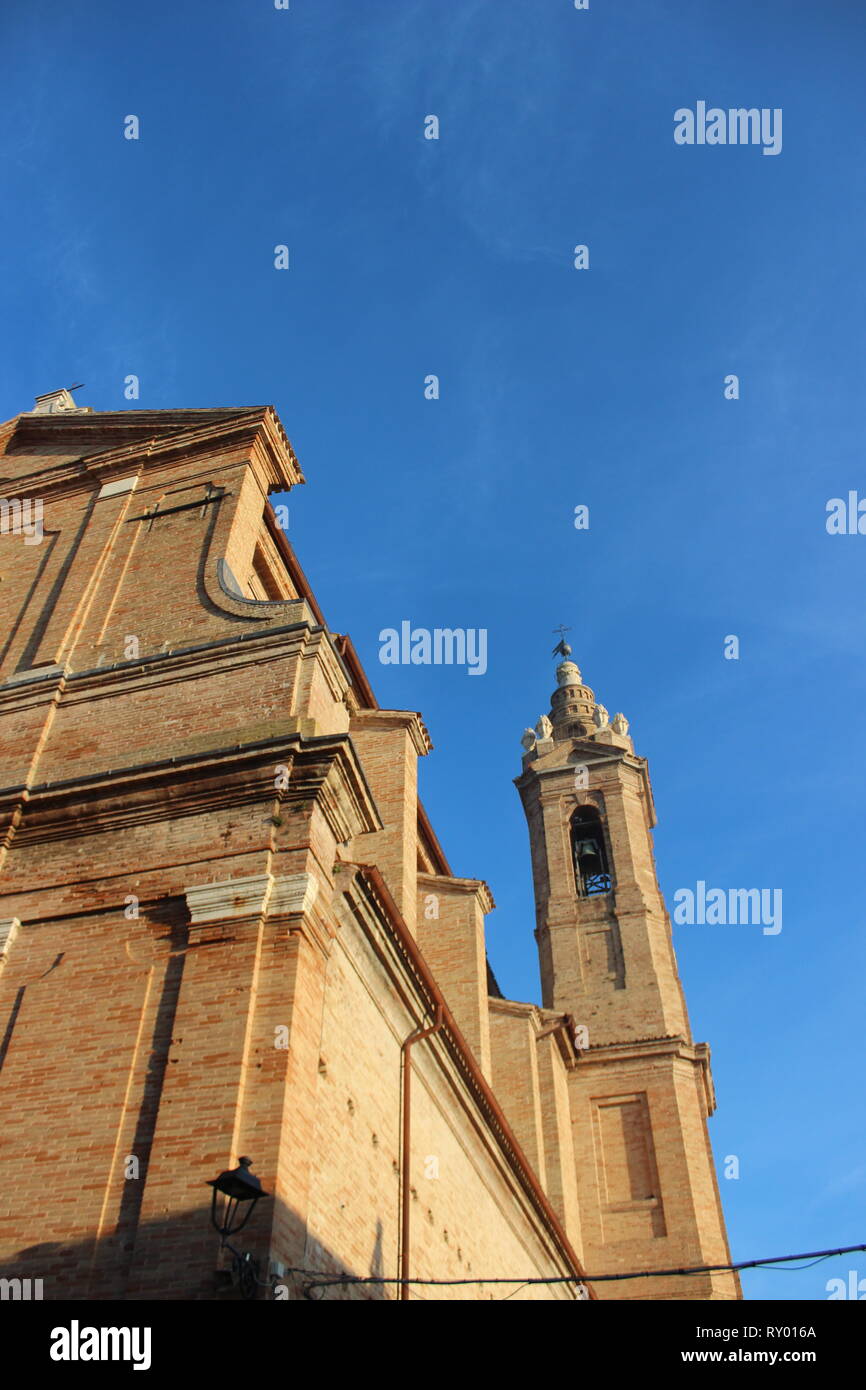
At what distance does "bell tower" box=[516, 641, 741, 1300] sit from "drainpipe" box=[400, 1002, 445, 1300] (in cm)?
1222

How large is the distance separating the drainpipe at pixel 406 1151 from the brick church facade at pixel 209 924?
31mm

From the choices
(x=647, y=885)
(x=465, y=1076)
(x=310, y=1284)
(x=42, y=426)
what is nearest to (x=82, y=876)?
(x=310, y=1284)

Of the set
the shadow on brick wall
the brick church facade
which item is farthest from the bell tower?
the shadow on brick wall

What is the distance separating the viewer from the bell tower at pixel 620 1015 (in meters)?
21.2

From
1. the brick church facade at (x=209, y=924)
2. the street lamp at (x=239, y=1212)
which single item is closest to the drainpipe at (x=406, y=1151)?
the brick church facade at (x=209, y=924)

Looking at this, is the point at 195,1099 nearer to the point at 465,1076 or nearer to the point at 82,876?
the point at 82,876

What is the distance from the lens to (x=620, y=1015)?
24.5m

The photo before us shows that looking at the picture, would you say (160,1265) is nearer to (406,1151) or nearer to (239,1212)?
(239,1212)

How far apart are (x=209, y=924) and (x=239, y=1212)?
2199 millimetres

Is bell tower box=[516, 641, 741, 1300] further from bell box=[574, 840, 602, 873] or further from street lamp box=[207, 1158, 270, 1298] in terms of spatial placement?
street lamp box=[207, 1158, 270, 1298]

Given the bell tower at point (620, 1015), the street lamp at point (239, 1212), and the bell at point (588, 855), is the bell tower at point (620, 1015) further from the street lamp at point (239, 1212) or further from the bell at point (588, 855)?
the street lamp at point (239, 1212)

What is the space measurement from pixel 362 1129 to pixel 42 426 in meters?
10.9

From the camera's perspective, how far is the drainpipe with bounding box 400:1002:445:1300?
9844 mm
